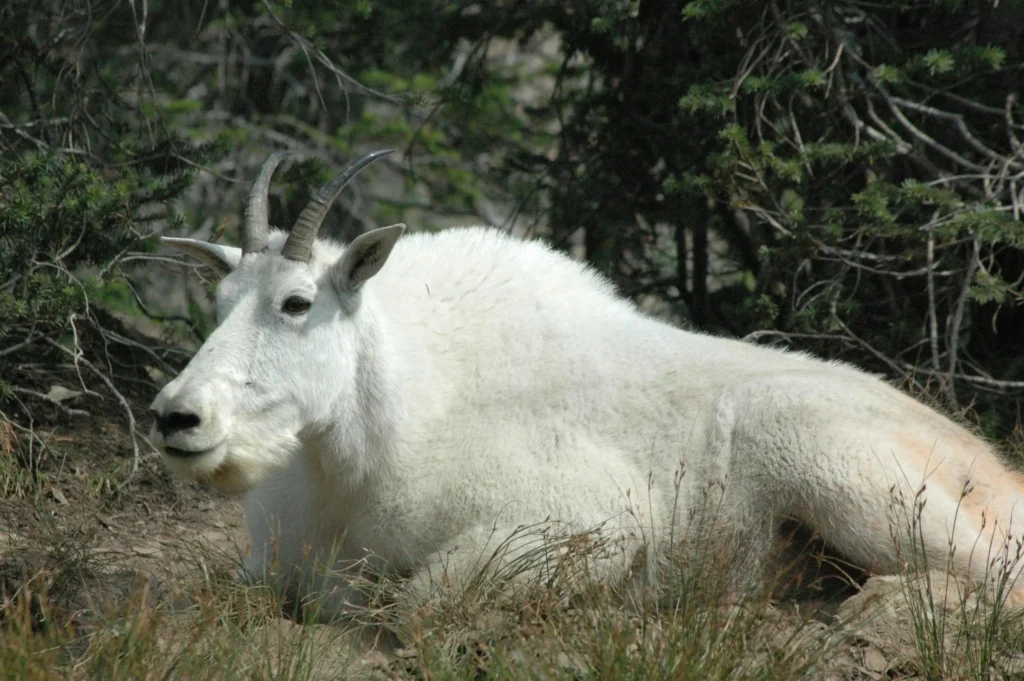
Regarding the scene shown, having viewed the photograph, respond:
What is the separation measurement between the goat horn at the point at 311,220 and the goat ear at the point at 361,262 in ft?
0.51

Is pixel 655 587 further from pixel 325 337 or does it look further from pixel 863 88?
pixel 863 88

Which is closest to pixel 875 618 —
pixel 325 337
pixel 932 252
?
pixel 325 337

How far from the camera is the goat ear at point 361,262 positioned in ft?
16.3

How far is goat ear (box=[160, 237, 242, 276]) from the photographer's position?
520 centimetres

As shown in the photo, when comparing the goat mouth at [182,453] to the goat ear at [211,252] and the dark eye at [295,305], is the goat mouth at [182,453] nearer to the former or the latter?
the dark eye at [295,305]

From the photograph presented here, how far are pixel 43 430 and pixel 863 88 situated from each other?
210 inches

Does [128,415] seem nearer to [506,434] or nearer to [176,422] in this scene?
[176,422]

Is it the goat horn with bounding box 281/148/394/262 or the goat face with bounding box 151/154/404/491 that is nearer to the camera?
the goat face with bounding box 151/154/404/491

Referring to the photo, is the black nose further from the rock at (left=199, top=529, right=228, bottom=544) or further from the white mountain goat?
the rock at (left=199, top=529, right=228, bottom=544)

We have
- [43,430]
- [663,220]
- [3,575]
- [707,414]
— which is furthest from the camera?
[663,220]

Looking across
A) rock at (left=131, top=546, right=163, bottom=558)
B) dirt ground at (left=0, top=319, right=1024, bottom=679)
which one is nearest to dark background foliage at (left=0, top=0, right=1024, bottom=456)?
dirt ground at (left=0, top=319, right=1024, bottom=679)

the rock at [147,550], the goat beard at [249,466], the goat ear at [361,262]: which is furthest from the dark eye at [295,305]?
the rock at [147,550]

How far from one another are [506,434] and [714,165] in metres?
2.58

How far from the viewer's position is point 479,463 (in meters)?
5.16
